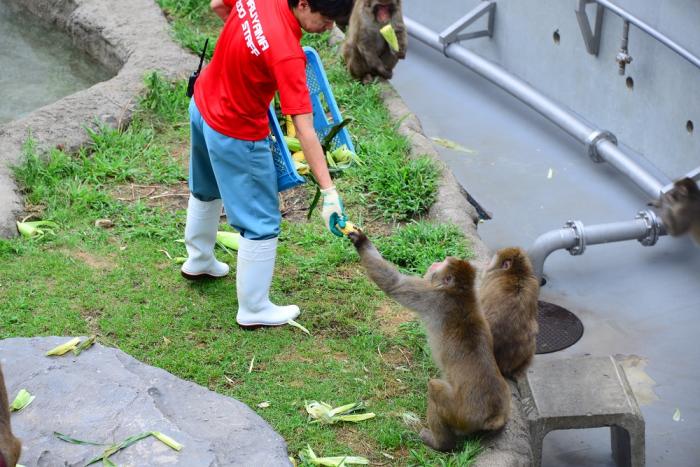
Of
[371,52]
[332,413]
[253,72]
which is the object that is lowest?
[332,413]

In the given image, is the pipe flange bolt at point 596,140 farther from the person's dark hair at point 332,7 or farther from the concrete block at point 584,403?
the person's dark hair at point 332,7

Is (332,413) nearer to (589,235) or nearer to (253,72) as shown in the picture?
(253,72)

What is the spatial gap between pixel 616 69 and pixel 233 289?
190 inches

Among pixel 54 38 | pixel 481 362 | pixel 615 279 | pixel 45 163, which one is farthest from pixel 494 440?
pixel 54 38

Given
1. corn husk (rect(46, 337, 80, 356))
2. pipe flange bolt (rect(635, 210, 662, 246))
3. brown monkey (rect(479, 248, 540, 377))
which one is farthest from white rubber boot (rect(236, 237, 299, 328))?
pipe flange bolt (rect(635, 210, 662, 246))

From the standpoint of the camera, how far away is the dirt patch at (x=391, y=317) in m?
6.86

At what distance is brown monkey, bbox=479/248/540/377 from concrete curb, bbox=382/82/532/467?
0.29m

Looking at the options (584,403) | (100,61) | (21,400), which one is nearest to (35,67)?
(100,61)

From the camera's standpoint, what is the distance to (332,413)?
5871mm

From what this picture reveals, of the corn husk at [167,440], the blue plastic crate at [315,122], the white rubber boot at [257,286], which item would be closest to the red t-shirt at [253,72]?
the blue plastic crate at [315,122]

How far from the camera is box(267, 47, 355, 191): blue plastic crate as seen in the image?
624 centimetres

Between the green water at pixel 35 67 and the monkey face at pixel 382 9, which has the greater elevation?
the monkey face at pixel 382 9

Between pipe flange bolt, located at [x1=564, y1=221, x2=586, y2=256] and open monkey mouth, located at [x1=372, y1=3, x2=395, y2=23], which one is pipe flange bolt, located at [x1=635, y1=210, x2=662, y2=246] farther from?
open monkey mouth, located at [x1=372, y1=3, x2=395, y2=23]

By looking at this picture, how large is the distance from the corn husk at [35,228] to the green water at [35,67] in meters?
3.19
